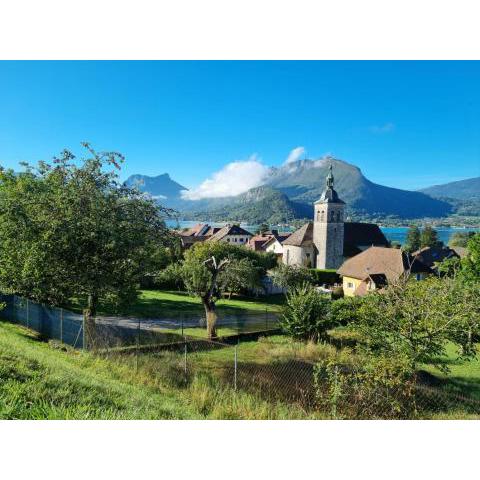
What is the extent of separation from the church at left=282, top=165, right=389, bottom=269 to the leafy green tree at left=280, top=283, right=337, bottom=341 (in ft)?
117

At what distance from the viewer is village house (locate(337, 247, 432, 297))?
3462 centimetres

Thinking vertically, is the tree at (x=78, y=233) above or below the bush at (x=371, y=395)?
above

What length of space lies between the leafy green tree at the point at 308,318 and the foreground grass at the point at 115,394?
305 inches

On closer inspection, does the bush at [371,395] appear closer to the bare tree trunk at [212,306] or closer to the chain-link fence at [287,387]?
the chain-link fence at [287,387]

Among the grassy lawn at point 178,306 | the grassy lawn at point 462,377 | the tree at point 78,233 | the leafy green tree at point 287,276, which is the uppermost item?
the tree at point 78,233

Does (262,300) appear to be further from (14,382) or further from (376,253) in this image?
(14,382)

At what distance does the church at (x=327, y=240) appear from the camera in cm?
5469

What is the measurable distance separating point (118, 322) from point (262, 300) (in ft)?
55.1

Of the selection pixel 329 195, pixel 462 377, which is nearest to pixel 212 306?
pixel 462 377

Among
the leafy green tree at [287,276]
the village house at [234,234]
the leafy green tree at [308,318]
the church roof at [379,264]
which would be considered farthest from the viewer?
the village house at [234,234]

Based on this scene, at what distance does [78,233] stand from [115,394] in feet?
20.9

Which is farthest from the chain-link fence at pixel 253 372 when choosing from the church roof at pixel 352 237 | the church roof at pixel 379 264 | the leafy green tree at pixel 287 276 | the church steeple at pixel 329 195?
the church steeple at pixel 329 195

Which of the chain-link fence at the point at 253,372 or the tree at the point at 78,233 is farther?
the tree at the point at 78,233

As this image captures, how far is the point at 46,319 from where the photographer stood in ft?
40.7
